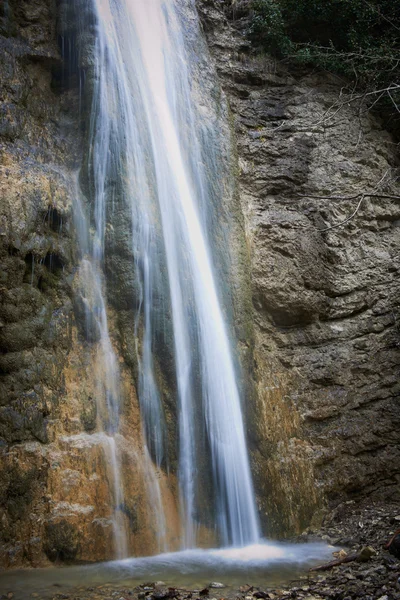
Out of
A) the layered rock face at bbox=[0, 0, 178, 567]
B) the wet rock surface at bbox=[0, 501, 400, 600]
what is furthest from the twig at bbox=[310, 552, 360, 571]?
the layered rock face at bbox=[0, 0, 178, 567]

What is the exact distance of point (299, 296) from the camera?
8508 mm

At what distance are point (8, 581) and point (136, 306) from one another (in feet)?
10.9

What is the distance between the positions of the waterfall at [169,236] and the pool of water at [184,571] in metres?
0.45

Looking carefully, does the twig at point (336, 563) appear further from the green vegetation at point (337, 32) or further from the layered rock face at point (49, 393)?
the green vegetation at point (337, 32)

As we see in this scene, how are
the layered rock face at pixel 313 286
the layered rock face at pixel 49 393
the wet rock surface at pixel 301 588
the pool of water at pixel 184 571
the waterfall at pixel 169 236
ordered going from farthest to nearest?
the layered rock face at pixel 313 286
the waterfall at pixel 169 236
the layered rock face at pixel 49 393
the pool of water at pixel 184 571
the wet rock surface at pixel 301 588

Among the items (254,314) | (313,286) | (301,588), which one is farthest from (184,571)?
(313,286)

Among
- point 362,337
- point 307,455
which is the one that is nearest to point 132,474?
point 307,455

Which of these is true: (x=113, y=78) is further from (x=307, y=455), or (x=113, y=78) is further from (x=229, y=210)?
(x=307, y=455)

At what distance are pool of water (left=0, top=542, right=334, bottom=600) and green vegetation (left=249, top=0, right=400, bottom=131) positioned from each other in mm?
8491

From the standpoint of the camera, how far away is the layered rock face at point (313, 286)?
7.58 meters

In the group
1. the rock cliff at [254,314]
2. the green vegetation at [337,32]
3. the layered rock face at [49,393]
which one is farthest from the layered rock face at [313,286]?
the layered rock face at [49,393]

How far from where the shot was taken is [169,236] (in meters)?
7.65

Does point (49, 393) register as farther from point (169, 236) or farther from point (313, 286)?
point (313, 286)

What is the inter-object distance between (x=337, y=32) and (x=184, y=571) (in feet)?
34.2
